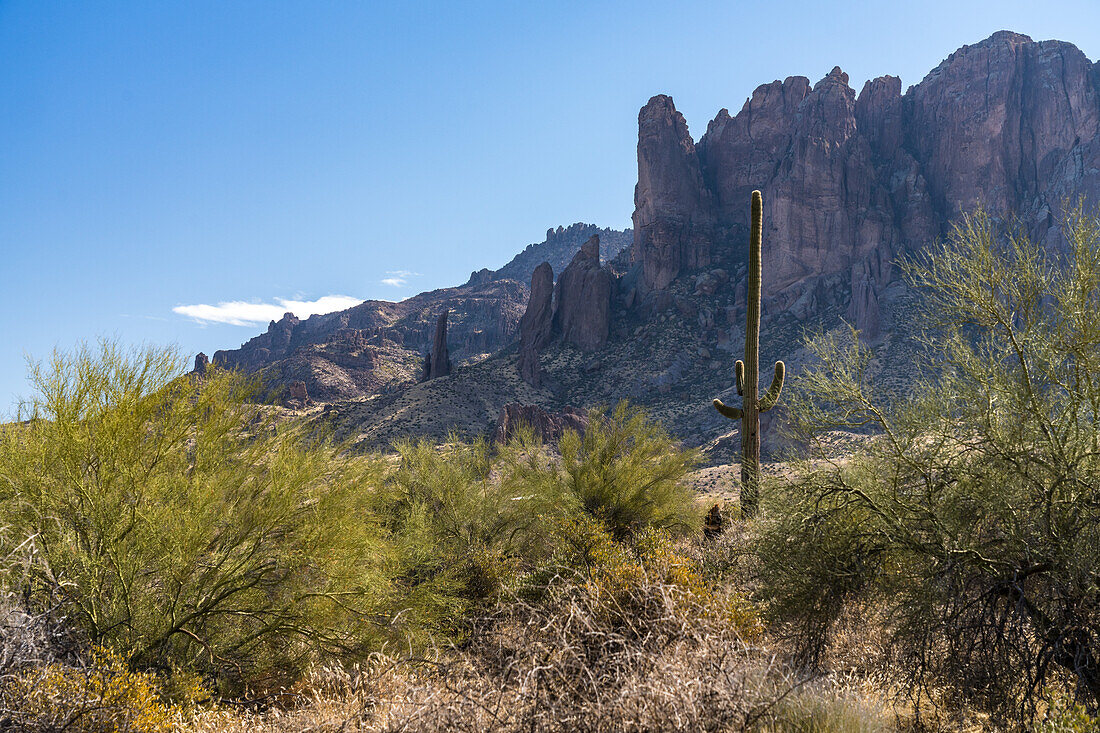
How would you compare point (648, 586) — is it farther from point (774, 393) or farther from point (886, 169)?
point (886, 169)

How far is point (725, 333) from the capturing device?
7319 centimetres

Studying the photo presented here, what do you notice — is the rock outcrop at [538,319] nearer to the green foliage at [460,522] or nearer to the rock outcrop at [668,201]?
the rock outcrop at [668,201]

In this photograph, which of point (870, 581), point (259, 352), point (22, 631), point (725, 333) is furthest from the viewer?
point (259, 352)

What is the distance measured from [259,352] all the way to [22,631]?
486ft

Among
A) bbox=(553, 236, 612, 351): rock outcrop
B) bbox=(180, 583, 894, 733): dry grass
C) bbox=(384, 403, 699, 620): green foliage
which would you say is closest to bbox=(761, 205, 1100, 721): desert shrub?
bbox=(180, 583, 894, 733): dry grass

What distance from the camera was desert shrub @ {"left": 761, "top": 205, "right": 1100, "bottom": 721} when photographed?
188 inches

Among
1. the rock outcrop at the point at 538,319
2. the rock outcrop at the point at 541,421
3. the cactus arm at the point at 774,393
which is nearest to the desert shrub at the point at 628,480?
the cactus arm at the point at 774,393

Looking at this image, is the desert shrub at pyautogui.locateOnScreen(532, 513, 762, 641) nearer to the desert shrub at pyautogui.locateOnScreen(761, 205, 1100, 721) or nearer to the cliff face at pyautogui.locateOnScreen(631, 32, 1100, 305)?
the desert shrub at pyautogui.locateOnScreen(761, 205, 1100, 721)

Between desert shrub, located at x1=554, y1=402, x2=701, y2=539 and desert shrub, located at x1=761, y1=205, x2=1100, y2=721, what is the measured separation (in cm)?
668

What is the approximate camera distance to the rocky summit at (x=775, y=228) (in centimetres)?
6594

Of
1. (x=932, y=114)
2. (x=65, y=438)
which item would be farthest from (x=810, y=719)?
(x=932, y=114)

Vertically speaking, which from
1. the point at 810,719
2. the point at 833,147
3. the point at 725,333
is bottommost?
the point at 810,719

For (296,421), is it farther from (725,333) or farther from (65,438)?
(725,333)

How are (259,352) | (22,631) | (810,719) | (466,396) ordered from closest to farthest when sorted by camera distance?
1. (810,719)
2. (22,631)
3. (466,396)
4. (259,352)
